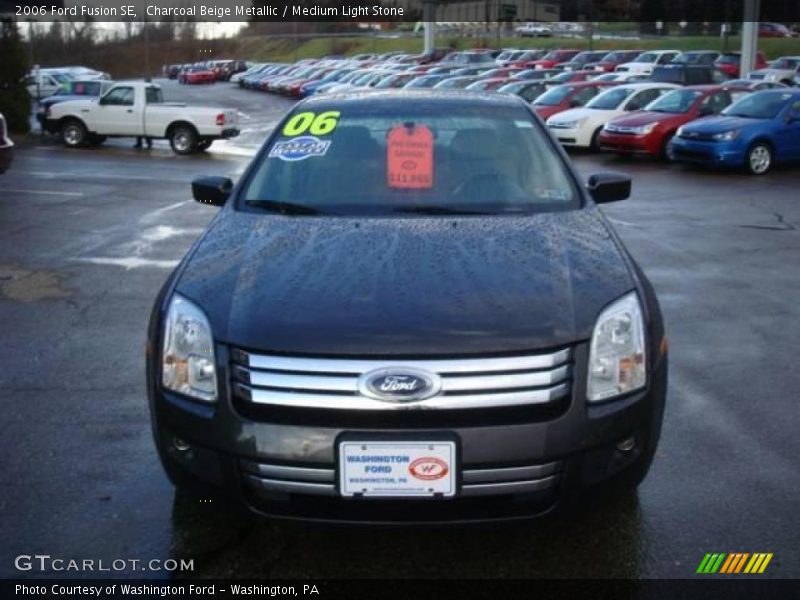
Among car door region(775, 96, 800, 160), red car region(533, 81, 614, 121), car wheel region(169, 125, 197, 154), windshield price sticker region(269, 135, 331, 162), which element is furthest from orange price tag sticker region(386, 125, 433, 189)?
red car region(533, 81, 614, 121)

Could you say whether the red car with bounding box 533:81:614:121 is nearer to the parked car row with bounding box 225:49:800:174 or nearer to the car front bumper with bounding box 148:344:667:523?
the parked car row with bounding box 225:49:800:174

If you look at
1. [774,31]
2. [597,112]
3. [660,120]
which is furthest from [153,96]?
[774,31]

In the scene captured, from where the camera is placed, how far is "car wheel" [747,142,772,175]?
1658cm

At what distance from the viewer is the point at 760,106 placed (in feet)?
57.1

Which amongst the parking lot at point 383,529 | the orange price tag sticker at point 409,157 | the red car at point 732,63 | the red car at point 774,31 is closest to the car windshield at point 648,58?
the red car at point 732,63

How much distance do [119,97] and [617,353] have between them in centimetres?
2155

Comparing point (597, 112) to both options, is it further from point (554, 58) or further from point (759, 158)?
point (554, 58)

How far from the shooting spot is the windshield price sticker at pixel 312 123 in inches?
196

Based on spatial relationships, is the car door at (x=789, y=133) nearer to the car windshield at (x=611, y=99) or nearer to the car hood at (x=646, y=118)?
the car hood at (x=646, y=118)

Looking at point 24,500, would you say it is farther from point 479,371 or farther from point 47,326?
point 47,326

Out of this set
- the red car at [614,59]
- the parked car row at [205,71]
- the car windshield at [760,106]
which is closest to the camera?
the car windshield at [760,106]

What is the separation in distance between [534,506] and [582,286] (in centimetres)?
79

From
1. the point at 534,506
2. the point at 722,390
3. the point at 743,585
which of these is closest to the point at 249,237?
the point at 534,506

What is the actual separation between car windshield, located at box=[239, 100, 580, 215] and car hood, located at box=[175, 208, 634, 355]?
0.22 m
